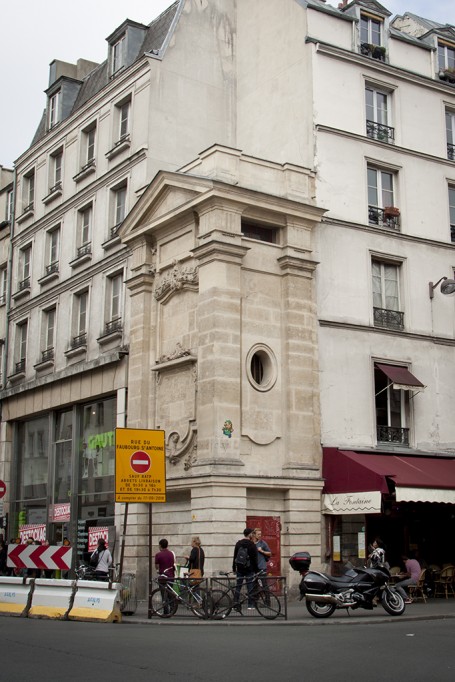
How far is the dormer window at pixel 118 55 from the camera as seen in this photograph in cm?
3055

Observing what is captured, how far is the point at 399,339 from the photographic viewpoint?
A: 2509cm

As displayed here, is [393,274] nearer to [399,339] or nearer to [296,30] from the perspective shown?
[399,339]

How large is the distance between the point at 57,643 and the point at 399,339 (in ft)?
49.7

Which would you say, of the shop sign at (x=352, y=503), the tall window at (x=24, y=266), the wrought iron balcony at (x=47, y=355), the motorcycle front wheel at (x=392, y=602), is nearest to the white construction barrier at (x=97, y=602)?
the motorcycle front wheel at (x=392, y=602)

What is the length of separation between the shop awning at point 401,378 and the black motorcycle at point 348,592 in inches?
297

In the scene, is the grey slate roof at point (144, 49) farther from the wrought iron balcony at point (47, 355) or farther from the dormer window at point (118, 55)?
the wrought iron balcony at point (47, 355)

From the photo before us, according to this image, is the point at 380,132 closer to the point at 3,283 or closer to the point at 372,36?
the point at 372,36

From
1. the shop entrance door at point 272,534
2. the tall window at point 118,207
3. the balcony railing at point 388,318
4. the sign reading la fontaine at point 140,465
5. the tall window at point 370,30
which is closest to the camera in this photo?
the sign reading la fontaine at point 140,465

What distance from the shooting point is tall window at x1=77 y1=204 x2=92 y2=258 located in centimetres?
3022

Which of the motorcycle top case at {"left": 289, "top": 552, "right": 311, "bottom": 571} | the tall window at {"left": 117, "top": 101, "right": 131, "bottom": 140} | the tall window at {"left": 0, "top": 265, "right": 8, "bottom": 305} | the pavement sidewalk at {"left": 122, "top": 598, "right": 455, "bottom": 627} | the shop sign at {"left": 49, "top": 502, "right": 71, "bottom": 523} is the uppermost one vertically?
the tall window at {"left": 117, "top": 101, "right": 131, "bottom": 140}

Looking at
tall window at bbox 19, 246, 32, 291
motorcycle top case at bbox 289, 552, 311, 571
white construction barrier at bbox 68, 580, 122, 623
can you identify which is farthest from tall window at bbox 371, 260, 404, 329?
tall window at bbox 19, 246, 32, 291

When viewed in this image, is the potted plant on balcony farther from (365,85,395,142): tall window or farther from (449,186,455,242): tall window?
(449,186,455,242): tall window

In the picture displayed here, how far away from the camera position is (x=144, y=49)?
99.1 ft

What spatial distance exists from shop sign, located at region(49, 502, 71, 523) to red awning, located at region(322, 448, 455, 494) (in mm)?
9547
